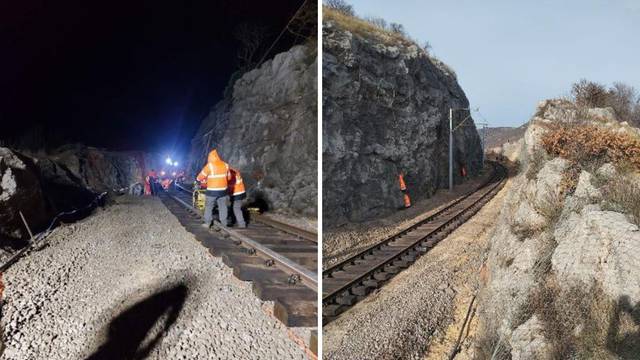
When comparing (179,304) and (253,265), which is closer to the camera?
(179,304)

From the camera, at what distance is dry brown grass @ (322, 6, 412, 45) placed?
11820 mm

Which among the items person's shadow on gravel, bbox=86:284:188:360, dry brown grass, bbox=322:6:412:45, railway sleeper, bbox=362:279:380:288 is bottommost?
railway sleeper, bbox=362:279:380:288

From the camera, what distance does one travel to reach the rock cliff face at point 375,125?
35.5 feet

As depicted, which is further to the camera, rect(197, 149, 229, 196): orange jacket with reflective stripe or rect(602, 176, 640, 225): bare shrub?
rect(197, 149, 229, 196): orange jacket with reflective stripe

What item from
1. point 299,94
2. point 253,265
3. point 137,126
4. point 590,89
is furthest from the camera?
point 137,126

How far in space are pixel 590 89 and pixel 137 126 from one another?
32180 mm

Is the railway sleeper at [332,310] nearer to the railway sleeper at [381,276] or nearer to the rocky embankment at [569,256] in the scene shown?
the railway sleeper at [381,276]

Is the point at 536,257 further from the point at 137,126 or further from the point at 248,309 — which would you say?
the point at 137,126

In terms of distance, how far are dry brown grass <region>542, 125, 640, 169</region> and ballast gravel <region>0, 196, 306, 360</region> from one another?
10.7 ft

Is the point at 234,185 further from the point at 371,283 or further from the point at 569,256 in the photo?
the point at 569,256

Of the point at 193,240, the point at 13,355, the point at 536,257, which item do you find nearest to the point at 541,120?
the point at 536,257

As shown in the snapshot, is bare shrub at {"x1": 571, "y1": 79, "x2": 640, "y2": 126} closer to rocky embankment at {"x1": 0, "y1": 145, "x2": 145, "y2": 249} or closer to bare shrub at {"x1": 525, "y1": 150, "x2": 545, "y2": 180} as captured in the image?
bare shrub at {"x1": 525, "y1": 150, "x2": 545, "y2": 180}

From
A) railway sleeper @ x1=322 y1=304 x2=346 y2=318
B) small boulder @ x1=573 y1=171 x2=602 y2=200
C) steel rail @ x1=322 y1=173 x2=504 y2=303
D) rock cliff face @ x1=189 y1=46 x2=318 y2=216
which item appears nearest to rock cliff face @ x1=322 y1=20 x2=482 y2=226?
rock cliff face @ x1=189 y1=46 x2=318 y2=216

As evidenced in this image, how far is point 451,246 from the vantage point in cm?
748
